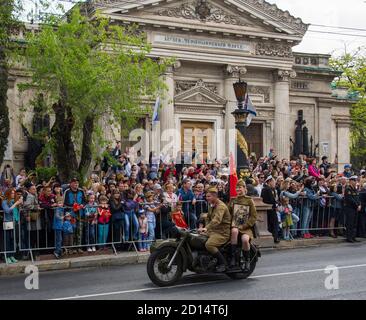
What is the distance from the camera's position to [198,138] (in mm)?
33188

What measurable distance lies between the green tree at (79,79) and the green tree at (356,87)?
32017 mm

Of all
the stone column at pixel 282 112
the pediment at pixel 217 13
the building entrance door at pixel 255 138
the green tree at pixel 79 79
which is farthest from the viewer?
the building entrance door at pixel 255 138

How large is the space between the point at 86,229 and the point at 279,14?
22.8 meters

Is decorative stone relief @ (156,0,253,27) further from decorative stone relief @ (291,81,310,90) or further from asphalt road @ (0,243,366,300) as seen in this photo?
asphalt road @ (0,243,366,300)

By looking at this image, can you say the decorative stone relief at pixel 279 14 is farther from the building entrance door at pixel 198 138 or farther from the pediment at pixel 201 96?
the building entrance door at pixel 198 138

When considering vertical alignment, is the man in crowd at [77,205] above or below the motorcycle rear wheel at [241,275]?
above

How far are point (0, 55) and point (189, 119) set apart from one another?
17.5 metres

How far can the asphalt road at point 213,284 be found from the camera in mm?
9820

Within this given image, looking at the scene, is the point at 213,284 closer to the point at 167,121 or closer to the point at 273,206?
the point at 273,206

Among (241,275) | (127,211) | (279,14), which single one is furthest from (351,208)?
(279,14)

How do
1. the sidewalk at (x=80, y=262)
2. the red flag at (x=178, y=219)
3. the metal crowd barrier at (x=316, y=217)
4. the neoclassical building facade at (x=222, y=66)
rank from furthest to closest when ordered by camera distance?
the neoclassical building facade at (x=222, y=66), the metal crowd barrier at (x=316, y=217), the red flag at (x=178, y=219), the sidewalk at (x=80, y=262)

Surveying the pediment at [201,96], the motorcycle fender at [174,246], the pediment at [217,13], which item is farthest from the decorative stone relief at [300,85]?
the motorcycle fender at [174,246]

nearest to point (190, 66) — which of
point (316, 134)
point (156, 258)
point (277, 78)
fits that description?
point (277, 78)

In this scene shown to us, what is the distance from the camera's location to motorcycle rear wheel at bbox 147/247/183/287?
10.7 meters
